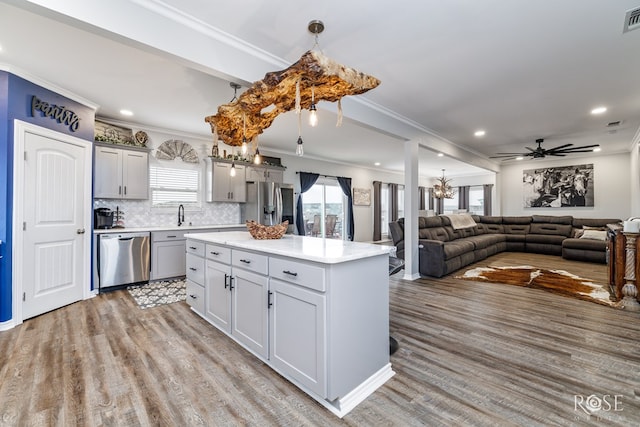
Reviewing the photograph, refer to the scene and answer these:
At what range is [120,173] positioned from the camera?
169 inches

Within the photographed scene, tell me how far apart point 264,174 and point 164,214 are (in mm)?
2036

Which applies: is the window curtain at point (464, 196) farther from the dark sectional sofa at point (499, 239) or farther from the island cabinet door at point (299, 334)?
the island cabinet door at point (299, 334)

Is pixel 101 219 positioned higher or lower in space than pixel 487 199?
lower

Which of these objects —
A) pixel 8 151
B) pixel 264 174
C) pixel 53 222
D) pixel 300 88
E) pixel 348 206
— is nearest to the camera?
pixel 300 88

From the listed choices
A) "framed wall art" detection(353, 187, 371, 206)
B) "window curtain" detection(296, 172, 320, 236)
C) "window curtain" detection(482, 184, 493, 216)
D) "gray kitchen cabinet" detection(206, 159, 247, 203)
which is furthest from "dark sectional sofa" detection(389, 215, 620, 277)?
"gray kitchen cabinet" detection(206, 159, 247, 203)

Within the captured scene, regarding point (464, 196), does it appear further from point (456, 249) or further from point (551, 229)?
point (456, 249)

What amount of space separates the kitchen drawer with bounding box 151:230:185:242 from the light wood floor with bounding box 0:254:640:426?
55.4 inches

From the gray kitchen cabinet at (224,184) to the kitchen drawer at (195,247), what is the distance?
2203mm

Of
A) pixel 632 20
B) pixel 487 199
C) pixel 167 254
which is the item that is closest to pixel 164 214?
pixel 167 254

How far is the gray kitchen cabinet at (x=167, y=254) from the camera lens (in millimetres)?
4406

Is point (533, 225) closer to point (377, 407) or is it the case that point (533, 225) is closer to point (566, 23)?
point (566, 23)

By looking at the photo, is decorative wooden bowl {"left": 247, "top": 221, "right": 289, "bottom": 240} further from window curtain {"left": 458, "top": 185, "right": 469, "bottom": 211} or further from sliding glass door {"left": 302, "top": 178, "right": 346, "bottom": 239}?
window curtain {"left": 458, "top": 185, "right": 469, "bottom": 211}

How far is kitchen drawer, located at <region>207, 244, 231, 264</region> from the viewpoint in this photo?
2.51m

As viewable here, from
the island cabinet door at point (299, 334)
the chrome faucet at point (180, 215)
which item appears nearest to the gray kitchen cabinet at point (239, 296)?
the island cabinet door at point (299, 334)
